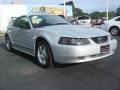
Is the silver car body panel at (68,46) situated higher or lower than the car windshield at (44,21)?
lower

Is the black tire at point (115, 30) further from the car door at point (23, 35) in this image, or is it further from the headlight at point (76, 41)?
the headlight at point (76, 41)

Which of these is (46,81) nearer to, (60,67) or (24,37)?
(60,67)

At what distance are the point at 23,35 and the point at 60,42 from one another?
6.44ft

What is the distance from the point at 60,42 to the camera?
637 cm

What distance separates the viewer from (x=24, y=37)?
26.0 feet

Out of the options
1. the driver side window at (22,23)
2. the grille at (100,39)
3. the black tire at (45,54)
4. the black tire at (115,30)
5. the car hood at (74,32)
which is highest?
the driver side window at (22,23)

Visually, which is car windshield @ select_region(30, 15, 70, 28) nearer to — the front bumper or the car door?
the car door

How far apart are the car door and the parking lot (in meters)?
0.51

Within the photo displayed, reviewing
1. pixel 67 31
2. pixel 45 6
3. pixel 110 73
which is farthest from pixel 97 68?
pixel 45 6

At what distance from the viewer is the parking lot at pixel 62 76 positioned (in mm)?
5363

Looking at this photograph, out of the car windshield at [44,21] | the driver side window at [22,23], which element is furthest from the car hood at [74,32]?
the driver side window at [22,23]

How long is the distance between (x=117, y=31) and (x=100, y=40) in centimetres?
1040

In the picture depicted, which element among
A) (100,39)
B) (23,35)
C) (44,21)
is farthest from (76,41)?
(23,35)

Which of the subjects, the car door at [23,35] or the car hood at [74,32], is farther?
the car door at [23,35]
